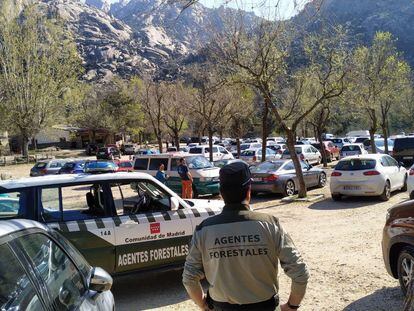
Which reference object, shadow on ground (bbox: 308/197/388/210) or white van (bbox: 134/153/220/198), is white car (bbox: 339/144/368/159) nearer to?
white van (bbox: 134/153/220/198)

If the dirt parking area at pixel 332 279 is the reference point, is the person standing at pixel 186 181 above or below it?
above

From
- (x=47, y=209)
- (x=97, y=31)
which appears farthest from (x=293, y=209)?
(x=97, y=31)

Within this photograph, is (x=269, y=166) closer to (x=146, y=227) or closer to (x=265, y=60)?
(x=265, y=60)

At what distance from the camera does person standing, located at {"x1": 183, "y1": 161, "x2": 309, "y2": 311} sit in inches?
109

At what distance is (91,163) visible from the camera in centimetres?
2616

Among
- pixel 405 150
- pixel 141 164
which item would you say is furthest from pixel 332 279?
pixel 405 150

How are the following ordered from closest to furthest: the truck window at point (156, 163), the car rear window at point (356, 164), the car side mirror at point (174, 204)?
the car side mirror at point (174, 204) → the car rear window at point (356, 164) → the truck window at point (156, 163)

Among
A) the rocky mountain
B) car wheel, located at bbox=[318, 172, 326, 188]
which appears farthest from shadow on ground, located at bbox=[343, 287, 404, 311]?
the rocky mountain

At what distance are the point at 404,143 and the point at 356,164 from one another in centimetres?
1194

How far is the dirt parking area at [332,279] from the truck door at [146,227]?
54cm

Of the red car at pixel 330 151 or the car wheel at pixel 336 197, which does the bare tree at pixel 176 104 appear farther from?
the car wheel at pixel 336 197

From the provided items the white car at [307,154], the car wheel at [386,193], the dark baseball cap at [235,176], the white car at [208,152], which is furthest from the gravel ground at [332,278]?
the white car at [208,152]

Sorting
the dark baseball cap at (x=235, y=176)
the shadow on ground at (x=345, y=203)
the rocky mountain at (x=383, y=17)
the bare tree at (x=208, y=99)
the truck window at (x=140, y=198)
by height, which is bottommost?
the shadow on ground at (x=345, y=203)

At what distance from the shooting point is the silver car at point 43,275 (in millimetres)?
2402
